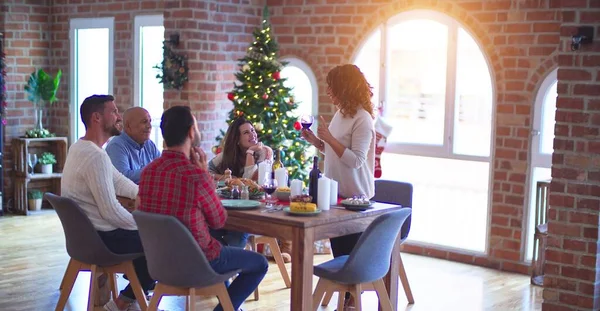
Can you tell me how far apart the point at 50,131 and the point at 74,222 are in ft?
16.6

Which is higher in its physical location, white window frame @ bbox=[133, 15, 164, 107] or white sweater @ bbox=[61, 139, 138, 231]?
white window frame @ bbox=[133, 15, 164, 107]

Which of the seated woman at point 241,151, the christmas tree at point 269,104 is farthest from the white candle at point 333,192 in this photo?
the christmas tree at point 269,104

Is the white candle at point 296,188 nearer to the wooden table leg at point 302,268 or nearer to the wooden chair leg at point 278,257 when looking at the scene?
the wooden table leg at point 302,268

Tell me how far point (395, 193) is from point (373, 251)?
1213 millimetres

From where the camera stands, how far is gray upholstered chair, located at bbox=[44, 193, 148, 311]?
4492 mm

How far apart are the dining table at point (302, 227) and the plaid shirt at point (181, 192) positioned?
0.34 m

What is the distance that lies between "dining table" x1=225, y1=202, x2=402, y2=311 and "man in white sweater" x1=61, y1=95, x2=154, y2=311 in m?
0.66

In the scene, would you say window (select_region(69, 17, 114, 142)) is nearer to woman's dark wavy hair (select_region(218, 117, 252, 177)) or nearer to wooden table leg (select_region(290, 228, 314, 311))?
woman's dark wavy hair (select_region(218, 117, 252, 177))

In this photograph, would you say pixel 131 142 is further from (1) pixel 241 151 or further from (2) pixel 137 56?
(2) pixel 137 56

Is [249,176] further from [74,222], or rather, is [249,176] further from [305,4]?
[305,4]

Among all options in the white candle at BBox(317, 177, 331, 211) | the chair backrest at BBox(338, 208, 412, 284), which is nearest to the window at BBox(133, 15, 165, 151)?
the white candle at BBox(317, 177, 331, 211)

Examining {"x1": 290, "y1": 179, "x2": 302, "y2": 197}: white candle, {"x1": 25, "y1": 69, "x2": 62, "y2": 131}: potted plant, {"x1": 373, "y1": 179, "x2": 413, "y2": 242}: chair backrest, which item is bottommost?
{"x1": 373, "y1": 179, "x2": 413, "y2": 242}: chair backrest

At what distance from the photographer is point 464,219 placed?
6887 mm

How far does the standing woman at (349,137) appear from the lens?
484 cm
